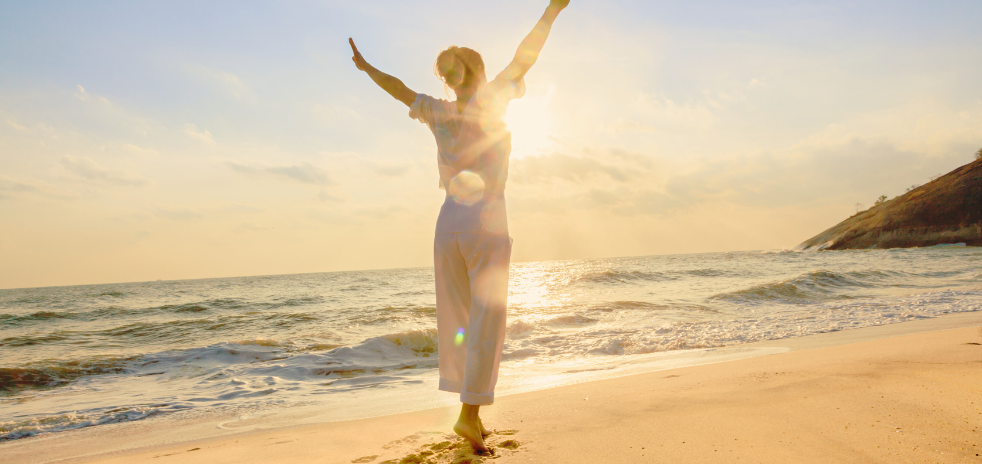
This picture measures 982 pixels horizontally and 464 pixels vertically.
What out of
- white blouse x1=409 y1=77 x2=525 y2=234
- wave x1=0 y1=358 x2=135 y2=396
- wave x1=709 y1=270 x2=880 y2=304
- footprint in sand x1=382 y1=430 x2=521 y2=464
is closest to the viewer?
footprint in sand x1=382 y1=430 x2=521 y2=464

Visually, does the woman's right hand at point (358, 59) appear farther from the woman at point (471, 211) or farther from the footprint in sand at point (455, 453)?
the footprint in sand at point (455, 453)

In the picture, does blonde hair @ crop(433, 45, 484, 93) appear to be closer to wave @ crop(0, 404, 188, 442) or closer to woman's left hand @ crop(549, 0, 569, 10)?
woman's left hand @ crop(549, 0, 569, 10)

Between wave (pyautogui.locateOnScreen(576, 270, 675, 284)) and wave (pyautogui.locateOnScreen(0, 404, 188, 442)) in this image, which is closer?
wave (pyautogui.locateOnScreen(0, 404, 188, 442))

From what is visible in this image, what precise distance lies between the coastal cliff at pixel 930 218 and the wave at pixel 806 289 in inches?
1234

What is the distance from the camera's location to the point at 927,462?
1524 millimetres

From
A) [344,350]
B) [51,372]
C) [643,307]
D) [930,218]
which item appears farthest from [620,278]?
[930,218]

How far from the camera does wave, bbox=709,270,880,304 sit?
11.9 meters

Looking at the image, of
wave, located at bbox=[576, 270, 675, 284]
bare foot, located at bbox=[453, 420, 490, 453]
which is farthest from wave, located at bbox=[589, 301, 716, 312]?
bare foot, located at bbox=[453, 420, 490, 453]

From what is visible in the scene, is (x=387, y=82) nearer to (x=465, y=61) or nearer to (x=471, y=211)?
(x=465, y=61)

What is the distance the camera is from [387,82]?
225cm

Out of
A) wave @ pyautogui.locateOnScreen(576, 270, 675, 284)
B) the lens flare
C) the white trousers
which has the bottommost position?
wave @ pyautogui.locateOnScreen(576, 270, 675, 284)

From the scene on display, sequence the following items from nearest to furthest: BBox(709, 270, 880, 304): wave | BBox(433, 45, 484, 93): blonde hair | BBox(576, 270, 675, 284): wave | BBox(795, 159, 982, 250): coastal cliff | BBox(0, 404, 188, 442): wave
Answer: BBox(433, 45, 484, 93): blonde hair < BBox(0, 404, 188, 442): wave < BBox(709, 270, 880, 304): wave < BBox(576, 270, 675, 284): wave < BBox(795, 159, 982, 250): coastal cliff

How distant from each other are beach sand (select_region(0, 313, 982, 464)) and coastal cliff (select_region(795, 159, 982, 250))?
154ft

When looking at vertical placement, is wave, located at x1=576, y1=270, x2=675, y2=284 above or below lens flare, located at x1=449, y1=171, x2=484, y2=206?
below
